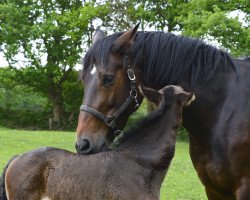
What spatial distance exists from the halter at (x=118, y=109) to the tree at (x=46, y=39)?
87.4 ft

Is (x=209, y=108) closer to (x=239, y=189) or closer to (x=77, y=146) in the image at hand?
(x=239, y=189)

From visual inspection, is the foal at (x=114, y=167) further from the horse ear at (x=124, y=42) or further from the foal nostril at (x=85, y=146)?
the horse ear at (x=124, y=42)

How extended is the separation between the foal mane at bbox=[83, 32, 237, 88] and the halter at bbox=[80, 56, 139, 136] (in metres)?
0.15

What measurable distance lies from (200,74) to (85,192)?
1424 mm

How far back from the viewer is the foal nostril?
3.55m

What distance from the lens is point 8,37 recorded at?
101 feet

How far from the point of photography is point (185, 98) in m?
3.75

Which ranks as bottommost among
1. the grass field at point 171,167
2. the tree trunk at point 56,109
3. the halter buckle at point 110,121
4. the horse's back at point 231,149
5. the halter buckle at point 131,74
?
the tree trunk at point 56,109

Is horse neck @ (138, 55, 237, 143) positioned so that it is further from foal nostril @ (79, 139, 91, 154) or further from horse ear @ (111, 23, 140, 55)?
foal nostril @ (79, 139, 91, 154)

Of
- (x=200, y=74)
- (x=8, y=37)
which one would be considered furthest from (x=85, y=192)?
(x=8, y=37)

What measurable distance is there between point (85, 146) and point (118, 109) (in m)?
0.42

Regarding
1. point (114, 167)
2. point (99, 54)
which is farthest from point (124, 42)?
point (114, 167)

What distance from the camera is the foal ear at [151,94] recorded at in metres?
3.69

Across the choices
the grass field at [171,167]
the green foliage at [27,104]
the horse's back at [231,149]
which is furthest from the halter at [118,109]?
the green foliage at [27,104]
